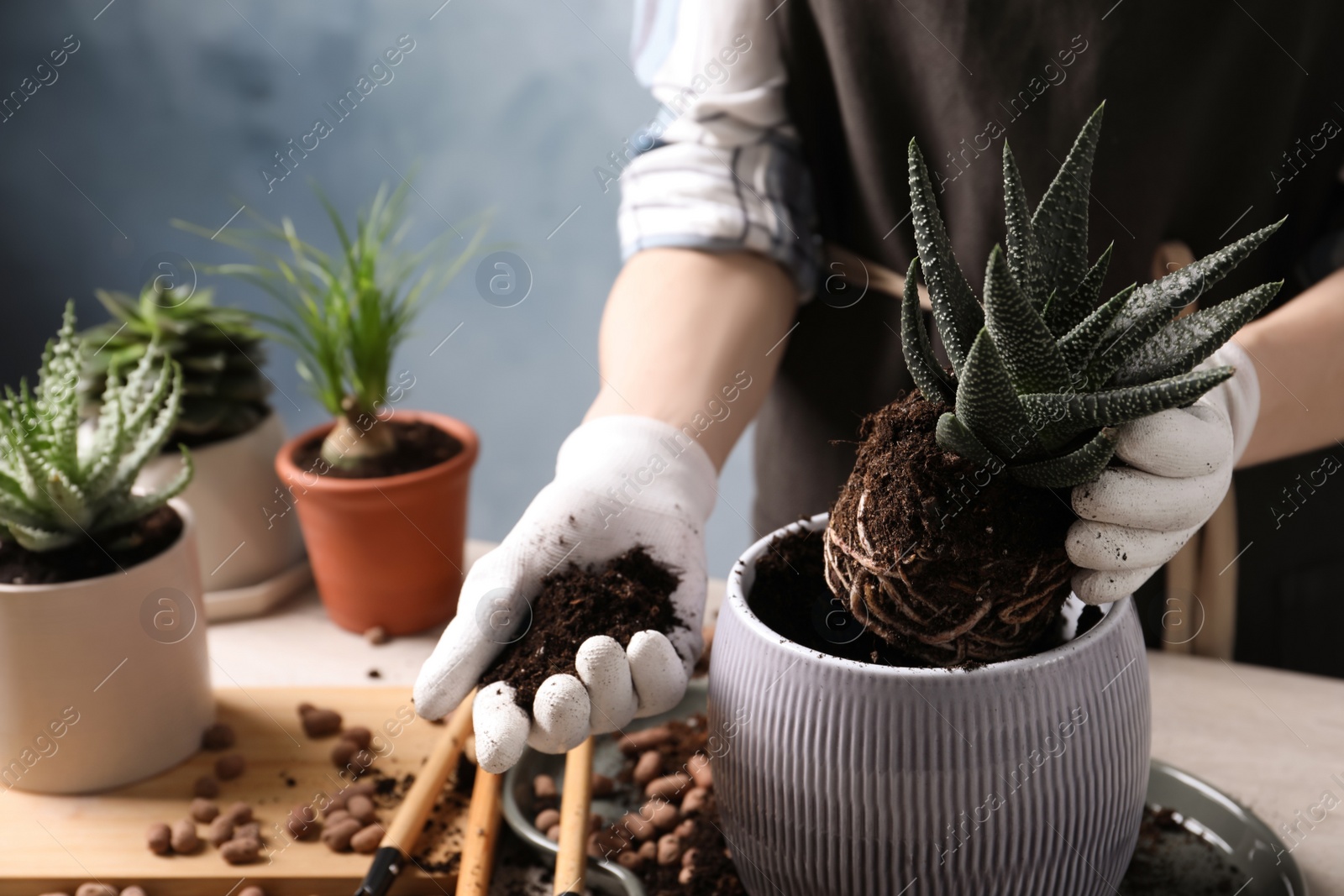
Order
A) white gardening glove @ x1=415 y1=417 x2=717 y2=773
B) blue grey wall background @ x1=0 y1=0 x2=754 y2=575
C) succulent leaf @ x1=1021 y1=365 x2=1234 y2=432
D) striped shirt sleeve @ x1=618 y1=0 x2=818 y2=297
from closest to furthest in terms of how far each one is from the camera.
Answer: succulent leaf @ x1=1021 y1=365 x2=1234 y2=432 < white gardening glove @ x1=415 y1=417 x2=717 y2=773 < striped shirt sleeve @ x1=618 y1=0 x2=818 y2=297 < blue grey wall background @ x1=0 y1=0 x2=754 y2=575

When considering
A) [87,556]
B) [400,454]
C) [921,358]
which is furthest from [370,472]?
[921,358]

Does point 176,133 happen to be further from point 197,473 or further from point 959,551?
point 959,551

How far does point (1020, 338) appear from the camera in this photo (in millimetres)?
505

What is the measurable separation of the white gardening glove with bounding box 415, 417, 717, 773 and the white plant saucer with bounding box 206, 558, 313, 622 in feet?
1.55

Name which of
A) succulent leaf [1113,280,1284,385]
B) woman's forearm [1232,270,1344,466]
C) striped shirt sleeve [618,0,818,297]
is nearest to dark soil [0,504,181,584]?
striped shirt sleeve [618,0,818,297]

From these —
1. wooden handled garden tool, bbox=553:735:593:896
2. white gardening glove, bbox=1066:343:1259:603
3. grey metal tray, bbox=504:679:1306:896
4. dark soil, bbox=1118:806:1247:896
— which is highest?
white gardening glove, bbox=1066:343:1259:603

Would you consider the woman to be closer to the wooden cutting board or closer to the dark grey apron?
the dark grey apron

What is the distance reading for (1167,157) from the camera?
98 centimetres

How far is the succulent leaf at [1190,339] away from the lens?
0.50m

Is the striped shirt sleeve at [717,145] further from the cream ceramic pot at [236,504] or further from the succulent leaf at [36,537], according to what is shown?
the succulent leaf at [36,537]

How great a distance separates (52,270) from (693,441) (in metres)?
1.77

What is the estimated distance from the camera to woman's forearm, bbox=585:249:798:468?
3.05 ft

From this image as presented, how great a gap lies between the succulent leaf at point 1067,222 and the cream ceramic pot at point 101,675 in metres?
0.72

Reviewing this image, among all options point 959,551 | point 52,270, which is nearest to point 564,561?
point 959,551
